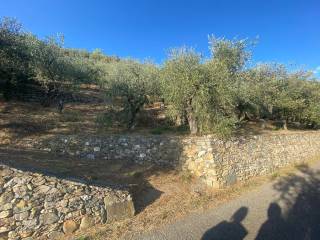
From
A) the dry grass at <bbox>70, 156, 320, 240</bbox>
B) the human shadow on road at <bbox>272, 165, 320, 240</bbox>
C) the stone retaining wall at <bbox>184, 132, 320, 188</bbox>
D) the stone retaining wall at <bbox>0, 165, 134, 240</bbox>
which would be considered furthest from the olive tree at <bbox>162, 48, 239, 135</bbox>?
the stone retaining wall at <bbox>0, 165, 134, 240</bbox>

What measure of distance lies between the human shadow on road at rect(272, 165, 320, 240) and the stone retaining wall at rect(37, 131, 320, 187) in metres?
1.93

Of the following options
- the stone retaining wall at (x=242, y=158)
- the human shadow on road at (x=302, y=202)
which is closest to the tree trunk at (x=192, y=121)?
the stone retaining wall at (x=242, y=158)

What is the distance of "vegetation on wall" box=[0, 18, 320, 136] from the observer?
1825 cm


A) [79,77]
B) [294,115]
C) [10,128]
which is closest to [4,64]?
[10,128]

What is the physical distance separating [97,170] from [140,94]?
900cm

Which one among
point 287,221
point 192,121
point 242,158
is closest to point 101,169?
point 192,121

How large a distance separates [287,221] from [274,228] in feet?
3.18

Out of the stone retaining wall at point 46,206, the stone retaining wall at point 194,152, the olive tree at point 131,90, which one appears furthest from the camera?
the olive tree at point 131,90

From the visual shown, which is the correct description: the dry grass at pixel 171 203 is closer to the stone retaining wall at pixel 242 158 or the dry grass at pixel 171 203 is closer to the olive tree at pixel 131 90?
the stone retaining wall at pixel 242 158

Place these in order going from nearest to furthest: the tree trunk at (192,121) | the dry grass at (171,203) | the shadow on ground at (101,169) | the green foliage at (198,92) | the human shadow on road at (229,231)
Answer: the human shadow on road at (229,231), the dry grass at (171,203), the shadow on ground at (101,169), the green foliage at (198,92), the tree trunk at (192,121)

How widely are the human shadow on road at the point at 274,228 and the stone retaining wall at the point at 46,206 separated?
520 cm

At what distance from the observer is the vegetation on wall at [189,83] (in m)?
18.2

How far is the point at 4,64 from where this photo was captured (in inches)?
826

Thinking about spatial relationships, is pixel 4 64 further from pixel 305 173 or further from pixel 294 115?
pixel 294 115
